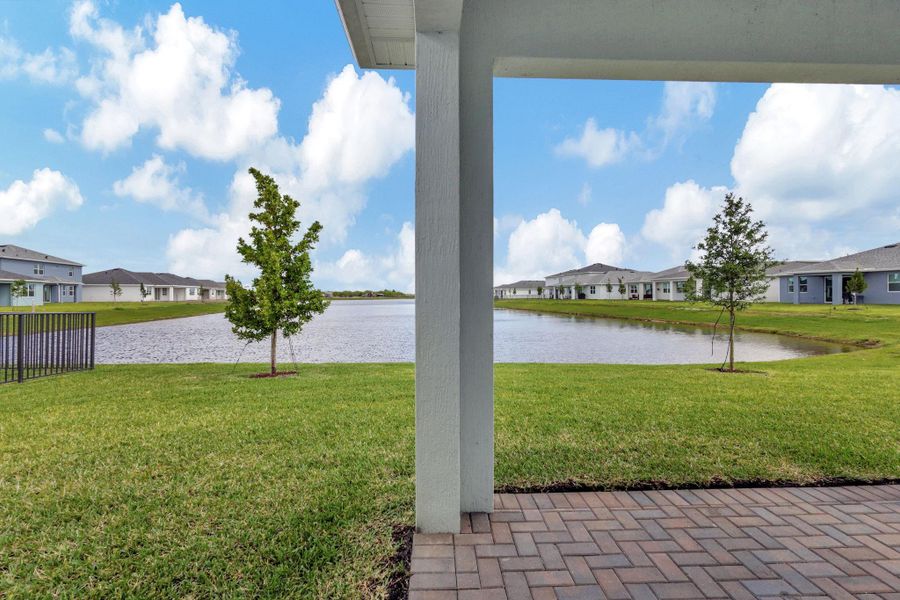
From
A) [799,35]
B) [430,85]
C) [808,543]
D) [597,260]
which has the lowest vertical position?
[808,543]

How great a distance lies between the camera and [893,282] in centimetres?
2591

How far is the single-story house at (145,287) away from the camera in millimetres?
45594

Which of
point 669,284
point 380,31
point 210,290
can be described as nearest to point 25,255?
point 210,290

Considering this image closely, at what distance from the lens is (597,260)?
67.1 m

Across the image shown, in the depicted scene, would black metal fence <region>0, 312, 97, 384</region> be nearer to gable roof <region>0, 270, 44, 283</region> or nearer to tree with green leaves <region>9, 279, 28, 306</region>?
tree with green leaves <region>9, 279, 28, 306</region>

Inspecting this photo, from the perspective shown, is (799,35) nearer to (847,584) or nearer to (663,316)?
(847,584)

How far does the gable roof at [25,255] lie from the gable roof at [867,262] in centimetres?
5673

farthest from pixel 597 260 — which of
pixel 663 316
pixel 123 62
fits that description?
pixel 123 62

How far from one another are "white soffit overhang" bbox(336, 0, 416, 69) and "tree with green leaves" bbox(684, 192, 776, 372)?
792cm

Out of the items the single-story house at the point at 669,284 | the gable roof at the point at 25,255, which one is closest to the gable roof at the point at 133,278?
the gable roof at the point at 25,255

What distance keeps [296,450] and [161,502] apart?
1.11 metres

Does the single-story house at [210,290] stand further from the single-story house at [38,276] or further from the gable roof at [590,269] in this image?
the gable roof at [590,269]

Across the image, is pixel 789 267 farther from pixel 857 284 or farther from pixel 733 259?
pixel 733 259

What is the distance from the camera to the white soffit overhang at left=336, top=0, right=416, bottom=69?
269 centimetres
